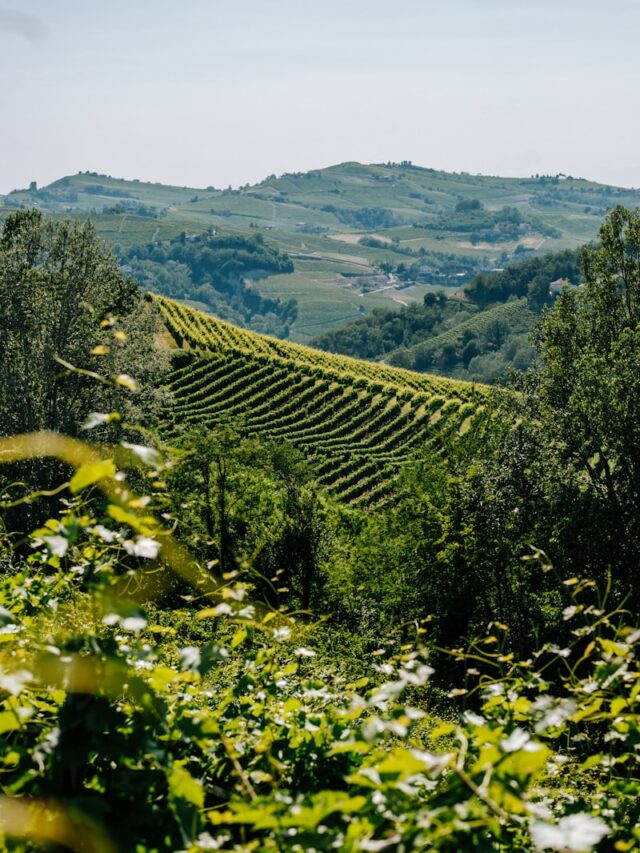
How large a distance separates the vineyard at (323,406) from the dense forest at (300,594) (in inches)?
14.9

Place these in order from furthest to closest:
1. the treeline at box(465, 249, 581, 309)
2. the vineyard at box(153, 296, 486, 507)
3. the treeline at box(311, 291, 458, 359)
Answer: the treeline at box(465, 249, 581, 309) < the treeline at box(311, 291, 458, 359) < the vineyard at box(153, 296, 486, 507)

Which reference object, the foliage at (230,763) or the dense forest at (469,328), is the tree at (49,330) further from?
the dense forest at (469,328)

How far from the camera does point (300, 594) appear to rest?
96.3 feet

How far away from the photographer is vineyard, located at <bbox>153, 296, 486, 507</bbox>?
58.7 meters

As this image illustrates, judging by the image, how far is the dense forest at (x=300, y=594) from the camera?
94.1 inches

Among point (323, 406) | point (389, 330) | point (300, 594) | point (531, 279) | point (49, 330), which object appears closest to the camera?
point (300, 594)

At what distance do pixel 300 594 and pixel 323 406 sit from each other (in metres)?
39.9

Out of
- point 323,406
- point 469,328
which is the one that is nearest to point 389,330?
point 469,328

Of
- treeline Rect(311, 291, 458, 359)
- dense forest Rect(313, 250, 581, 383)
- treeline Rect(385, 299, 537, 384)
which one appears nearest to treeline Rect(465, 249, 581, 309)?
dense forest Rect(313, 250, 581, 383)

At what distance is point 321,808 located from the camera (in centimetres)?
208

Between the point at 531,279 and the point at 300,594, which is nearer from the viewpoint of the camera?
the point at 300,594

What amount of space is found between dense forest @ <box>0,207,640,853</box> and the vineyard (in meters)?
0.38

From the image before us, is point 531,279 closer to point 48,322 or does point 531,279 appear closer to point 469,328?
point 469,328

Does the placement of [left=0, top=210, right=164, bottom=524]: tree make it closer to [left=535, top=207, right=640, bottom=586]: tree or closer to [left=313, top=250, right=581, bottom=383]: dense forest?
[left=535, top=207, right=640, bottom=586]: tree
